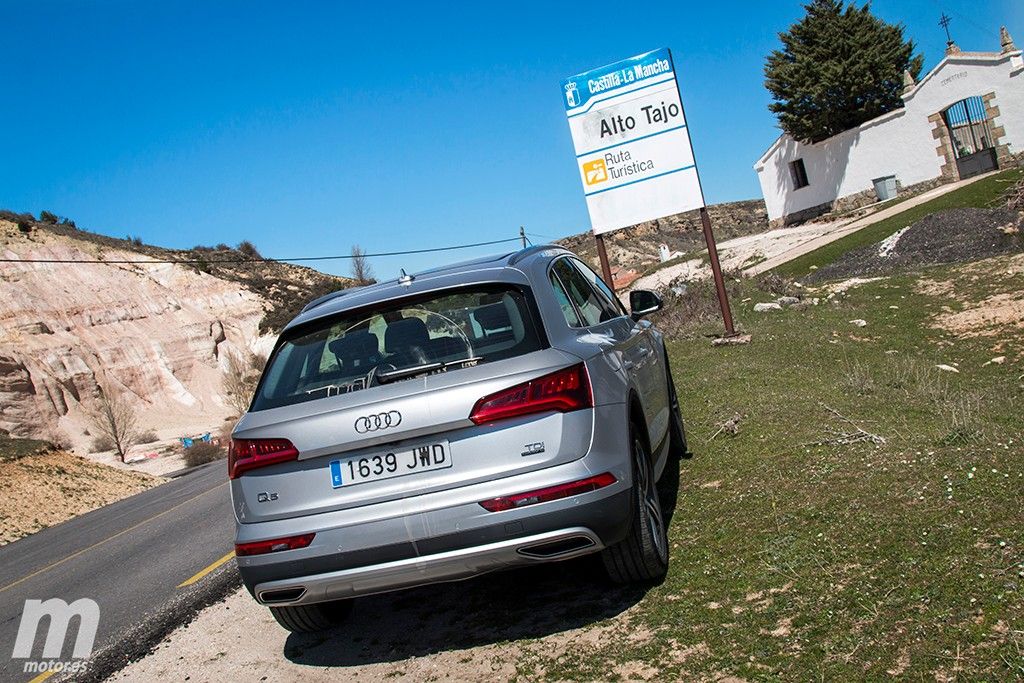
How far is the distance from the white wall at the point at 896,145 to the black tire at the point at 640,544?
115 ft

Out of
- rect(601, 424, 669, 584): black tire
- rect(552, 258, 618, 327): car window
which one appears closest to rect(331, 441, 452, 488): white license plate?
rect(601, 424, 669, 584): black tire

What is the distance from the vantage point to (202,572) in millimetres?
7570

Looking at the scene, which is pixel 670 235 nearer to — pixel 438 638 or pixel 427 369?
pixel 438 638

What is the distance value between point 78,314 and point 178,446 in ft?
46.9

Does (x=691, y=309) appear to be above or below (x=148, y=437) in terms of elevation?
above

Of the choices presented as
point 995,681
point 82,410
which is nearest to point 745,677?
point 995,681

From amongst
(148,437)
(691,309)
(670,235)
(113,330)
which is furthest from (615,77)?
(670,235)

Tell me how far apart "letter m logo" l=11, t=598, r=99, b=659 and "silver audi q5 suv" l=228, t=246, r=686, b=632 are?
2537 millimetres

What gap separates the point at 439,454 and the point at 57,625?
4803 millimetres

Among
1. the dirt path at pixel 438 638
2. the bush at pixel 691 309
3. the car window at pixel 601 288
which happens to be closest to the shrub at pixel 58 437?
the bush at pixel 691 309

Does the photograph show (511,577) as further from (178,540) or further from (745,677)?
(178,540)

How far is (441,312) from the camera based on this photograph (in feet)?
14.5

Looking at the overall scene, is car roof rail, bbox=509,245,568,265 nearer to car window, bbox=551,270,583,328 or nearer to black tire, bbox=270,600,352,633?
car window, bbox=551,270,583,328

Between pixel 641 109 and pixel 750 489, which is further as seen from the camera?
pixel 641 109
